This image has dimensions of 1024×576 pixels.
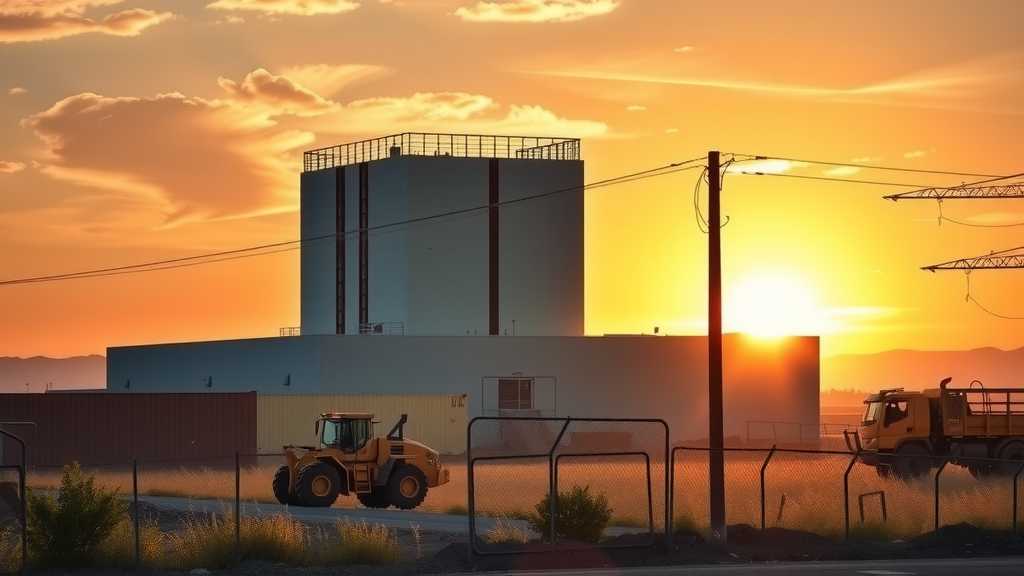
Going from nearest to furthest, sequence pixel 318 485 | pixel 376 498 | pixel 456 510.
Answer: pixel 318 485 < pixel 376 498 < pixel 456 510

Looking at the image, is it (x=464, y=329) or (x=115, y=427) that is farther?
(x=464, y=329)

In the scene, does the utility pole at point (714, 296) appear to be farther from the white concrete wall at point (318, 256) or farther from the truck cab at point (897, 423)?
the white concrete wall at point (318, 256)

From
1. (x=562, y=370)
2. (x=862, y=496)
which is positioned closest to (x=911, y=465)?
(x=862, y=496)

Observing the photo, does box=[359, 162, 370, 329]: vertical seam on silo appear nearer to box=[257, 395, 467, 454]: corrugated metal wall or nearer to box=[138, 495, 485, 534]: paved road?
box=[257, 395, 467, 454]: corrugated metal wall

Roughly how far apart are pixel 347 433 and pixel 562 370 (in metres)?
41.9

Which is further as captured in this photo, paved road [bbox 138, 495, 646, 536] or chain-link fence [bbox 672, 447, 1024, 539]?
paved road [bbox 138, 495, 646, 536]

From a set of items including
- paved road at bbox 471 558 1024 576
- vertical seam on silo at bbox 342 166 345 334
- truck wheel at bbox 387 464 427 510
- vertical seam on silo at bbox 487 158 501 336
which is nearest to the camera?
paved road at bbox 471 558 1024 576

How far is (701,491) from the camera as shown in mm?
49906

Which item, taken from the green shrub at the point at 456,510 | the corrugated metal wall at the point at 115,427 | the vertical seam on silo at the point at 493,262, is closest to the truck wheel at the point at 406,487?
the green shrub at the point at 456,510

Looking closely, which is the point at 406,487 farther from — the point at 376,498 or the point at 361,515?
the point at 361,515

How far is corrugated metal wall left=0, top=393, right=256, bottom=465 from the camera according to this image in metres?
66.7

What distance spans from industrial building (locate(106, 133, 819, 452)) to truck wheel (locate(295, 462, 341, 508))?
33407 mm

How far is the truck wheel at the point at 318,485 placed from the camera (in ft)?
133

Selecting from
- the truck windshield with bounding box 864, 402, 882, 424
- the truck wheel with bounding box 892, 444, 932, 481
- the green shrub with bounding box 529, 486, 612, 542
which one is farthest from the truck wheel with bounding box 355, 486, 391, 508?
the truck windshield with bounding box 864, 402, 882, 424
